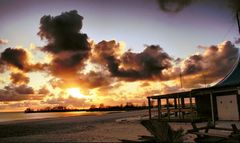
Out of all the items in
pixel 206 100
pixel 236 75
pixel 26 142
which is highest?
pixel 236 75

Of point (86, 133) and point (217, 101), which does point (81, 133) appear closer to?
point (86, 133)

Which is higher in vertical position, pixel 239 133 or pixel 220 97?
pixel 220 97

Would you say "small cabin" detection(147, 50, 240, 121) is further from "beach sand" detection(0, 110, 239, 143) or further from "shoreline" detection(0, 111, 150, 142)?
"shoreline" detection(0, 111, 150, 142)

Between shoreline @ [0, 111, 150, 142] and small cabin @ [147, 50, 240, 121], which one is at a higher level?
small cabin @ [147, 50, 240, 121]

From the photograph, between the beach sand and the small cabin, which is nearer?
the beach sand

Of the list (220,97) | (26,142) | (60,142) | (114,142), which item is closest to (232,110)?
(220,97)

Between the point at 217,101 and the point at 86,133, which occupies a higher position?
the point at 217,101

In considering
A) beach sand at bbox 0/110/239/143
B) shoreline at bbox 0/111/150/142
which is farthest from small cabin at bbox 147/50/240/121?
shoreline at bbox 0/111/150/142

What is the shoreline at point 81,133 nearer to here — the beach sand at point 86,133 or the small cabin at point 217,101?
the beach sand at point 86,133

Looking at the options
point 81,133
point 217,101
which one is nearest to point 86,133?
point 81,133

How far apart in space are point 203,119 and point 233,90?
4.16m

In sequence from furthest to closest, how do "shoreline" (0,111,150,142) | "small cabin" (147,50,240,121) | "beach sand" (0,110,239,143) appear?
1. "small cabin" (147,50,240,121)
2. "shoreline" (0,111,150,142)
3. "beach sand" (0,110,239,143)

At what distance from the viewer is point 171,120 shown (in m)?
26.5

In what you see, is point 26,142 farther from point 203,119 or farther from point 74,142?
point 203,119
